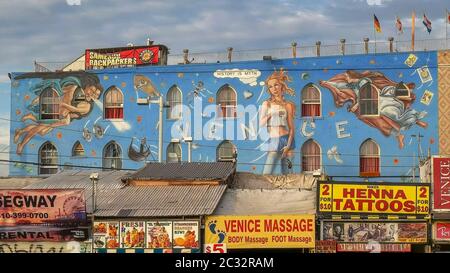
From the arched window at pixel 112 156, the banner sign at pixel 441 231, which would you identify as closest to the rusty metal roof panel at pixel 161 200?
the banner sign at pixel 441 231

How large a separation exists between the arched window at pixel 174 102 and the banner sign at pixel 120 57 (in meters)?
2.80

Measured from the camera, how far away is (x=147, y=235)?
1136 inches

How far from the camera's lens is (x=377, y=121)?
49062 mm

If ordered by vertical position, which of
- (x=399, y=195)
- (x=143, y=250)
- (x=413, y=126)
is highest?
(x=413, y=126)

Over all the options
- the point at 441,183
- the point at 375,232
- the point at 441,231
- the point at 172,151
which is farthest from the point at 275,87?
the point at 441,231

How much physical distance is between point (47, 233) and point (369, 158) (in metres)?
26.6

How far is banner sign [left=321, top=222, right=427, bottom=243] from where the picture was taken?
28.5 metres

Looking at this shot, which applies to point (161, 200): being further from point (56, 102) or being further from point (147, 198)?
point (56, 102)

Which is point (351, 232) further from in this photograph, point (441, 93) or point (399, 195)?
point (441, 93)

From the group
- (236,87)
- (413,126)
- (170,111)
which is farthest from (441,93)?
(170,111)

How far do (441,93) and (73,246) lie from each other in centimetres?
2901

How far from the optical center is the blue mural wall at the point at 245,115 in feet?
159

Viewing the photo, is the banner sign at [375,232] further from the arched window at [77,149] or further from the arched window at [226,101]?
the arched window at [77,149]

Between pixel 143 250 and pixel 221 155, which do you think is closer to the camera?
pixel 143 250
